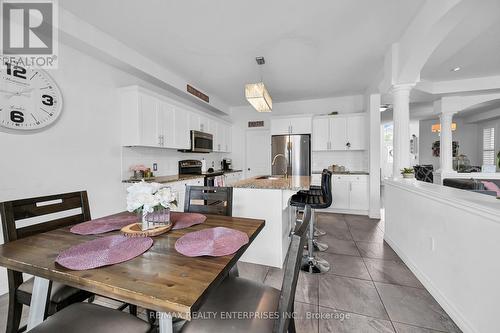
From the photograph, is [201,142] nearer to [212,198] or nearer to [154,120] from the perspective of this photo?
[154,120]

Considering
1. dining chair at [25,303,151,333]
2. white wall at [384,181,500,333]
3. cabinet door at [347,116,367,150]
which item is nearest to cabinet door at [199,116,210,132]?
cabinet door at [347,116,367,150]

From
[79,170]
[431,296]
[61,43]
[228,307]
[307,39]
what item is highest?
[307,39]

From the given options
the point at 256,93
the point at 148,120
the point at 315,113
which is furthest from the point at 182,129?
the point at 315,113

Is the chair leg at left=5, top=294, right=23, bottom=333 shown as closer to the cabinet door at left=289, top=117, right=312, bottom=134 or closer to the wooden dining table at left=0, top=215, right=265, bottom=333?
the wooden dining table at left=0, top=215, right=265, bottom=333

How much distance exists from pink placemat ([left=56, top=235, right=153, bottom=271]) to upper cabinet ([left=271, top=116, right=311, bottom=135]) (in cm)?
436

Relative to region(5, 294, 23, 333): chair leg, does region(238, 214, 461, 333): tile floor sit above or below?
below

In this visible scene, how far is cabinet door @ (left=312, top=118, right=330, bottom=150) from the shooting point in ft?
16.3

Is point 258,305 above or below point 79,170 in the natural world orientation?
below

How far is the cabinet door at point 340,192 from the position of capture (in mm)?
4555

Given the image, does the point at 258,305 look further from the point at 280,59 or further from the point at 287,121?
the point at 287,121

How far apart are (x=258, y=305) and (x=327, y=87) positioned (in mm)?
4511

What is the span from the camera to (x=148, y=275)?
78cm

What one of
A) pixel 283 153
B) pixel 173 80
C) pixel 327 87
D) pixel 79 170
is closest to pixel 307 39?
pixel 327 87

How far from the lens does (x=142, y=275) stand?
780 mm
